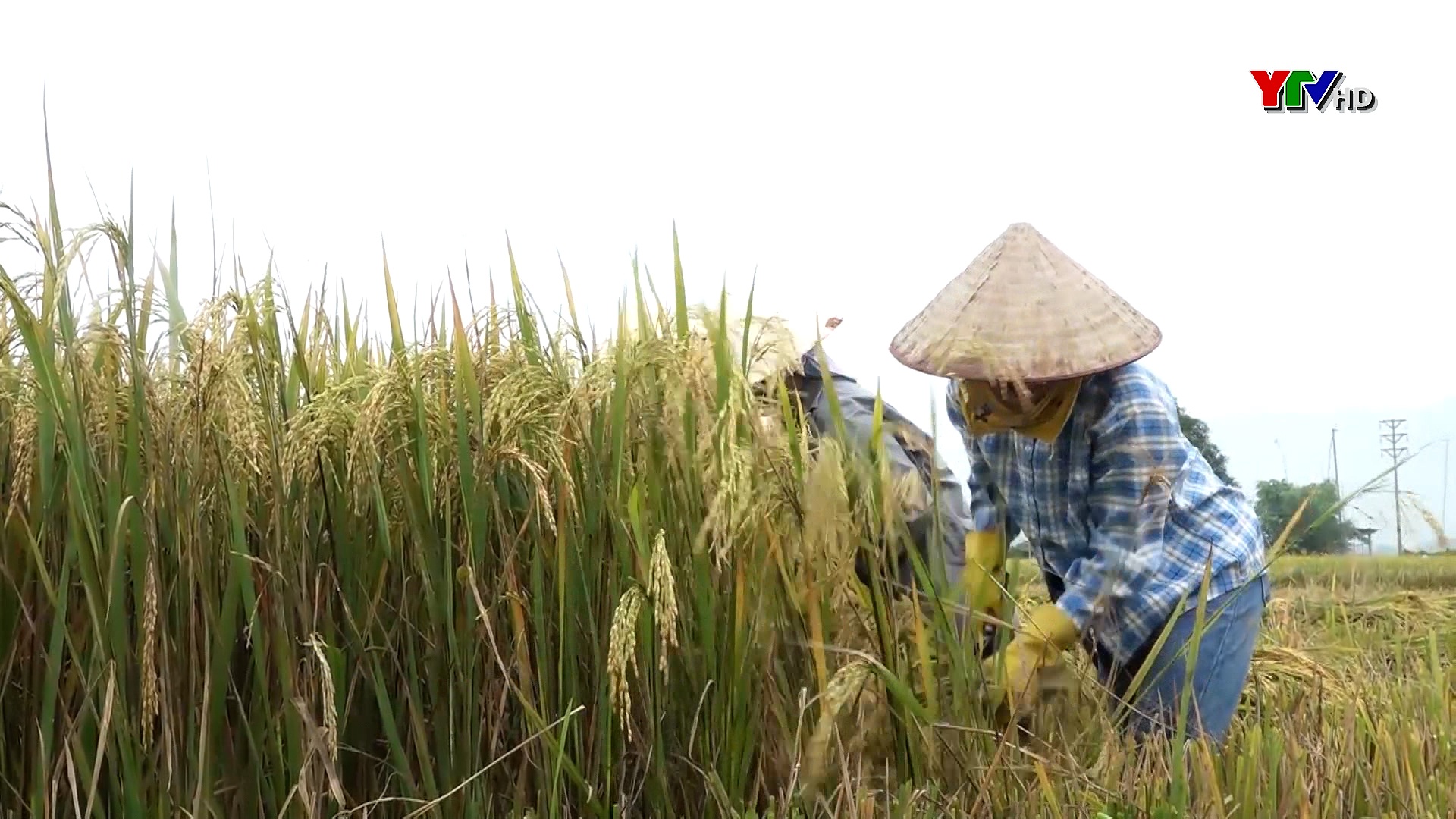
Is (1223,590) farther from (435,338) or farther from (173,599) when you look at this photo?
(173,599)

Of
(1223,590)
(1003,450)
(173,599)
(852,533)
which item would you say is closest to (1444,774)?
(1223,590)

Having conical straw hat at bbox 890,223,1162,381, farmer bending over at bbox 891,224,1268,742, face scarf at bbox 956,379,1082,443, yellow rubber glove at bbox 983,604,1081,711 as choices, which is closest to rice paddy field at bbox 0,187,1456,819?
yellow rubber glove at bbox 983,604,1081,711

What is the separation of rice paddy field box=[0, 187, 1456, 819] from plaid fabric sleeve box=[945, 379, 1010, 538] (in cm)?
60

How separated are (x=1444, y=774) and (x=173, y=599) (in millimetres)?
2142

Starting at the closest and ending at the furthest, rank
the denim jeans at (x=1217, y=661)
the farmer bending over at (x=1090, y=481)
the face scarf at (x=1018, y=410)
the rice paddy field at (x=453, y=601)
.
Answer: the rice paddy field at (x=453, y=601), the farmer bending over at (x=1090, y=481), the face scarf at (x=1018, y=410), the denim jeans at (x=1217, y=661)

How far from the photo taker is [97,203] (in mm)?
1975

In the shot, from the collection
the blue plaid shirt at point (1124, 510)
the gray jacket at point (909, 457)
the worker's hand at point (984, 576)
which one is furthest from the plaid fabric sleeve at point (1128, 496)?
the gray jacket at point (909, 457)

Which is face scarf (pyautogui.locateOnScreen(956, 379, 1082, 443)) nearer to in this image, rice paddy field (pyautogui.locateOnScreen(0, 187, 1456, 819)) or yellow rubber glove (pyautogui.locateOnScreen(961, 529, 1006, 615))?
yellow rubber glove (pyautogui.locateOnScreen(961, 529, 1006, 615))

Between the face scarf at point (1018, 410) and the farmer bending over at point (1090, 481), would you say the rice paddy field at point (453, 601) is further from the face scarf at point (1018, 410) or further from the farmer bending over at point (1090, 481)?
the face scarf at point (1018, 410)

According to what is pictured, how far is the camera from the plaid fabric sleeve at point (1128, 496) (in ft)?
7.31

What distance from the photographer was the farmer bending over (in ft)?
7.30

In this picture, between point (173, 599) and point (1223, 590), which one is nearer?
point (173, 599)

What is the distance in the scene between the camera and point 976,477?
2.88 m

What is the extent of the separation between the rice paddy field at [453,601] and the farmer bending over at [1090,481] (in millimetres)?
245
